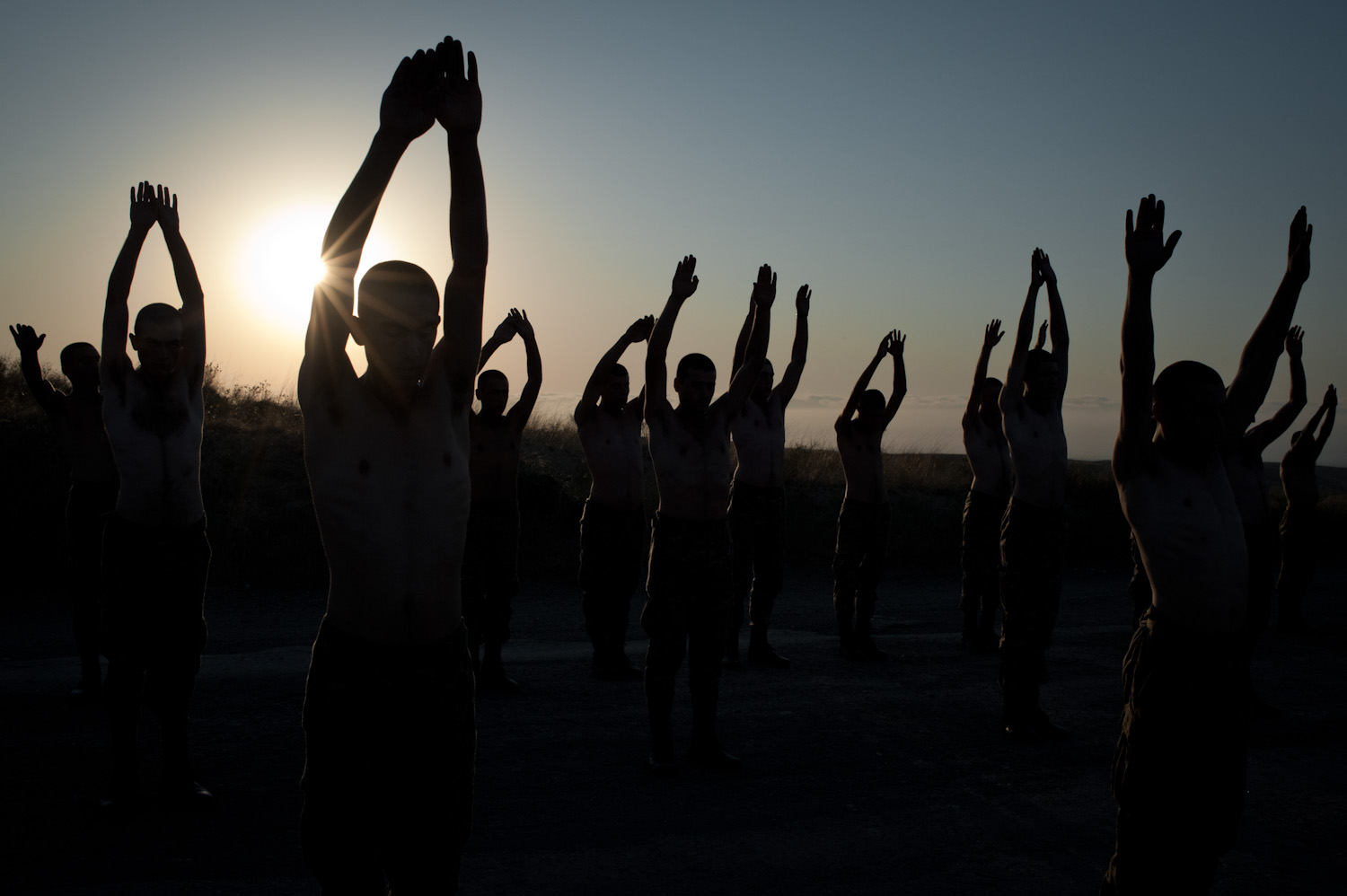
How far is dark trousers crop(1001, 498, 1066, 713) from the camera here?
6207mm

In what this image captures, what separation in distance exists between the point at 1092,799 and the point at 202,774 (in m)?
4.84

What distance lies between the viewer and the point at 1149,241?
3.30 meters

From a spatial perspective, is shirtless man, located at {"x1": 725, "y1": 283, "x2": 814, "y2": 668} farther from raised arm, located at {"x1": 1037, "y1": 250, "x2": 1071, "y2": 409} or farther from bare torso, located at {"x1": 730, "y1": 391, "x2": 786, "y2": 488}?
raised arm, located at {"x1": 1037, "y1": 250, "x2": 1071, "y2": 409}

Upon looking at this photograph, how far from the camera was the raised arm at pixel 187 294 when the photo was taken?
15.8 feet

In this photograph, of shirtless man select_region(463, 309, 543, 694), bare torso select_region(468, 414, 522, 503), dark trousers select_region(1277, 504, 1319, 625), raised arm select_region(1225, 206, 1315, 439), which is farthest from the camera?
dark trousers select_region(1277, 504, 1319, 625)

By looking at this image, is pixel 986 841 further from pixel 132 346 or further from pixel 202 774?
pixel 132 346

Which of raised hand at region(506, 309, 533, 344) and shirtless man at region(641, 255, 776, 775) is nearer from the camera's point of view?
shirtless man at region(641, 255, 776, 775)

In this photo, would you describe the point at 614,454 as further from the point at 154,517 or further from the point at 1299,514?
the point at 1299,514

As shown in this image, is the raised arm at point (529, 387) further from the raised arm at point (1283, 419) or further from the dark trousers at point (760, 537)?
the raised arm at point (1283, 419)

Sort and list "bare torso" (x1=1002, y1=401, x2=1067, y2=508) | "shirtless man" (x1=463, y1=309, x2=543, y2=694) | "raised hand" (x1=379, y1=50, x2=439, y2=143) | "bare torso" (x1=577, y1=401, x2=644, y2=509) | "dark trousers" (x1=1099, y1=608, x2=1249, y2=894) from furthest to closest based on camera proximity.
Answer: "bare torso" (x1=577, y1=401, x2=644, y2=509), "shirtless man" (x1=463, y1=309, x2=543, y2=694), "bare torso" (x1=1002, y1=401, x2=1067, y2=508), "dark trousers" (x1=1099, y1=608, x2=1249, y2=894), "raised hand" (x1=379, y1=50, x2=439, y2=143)

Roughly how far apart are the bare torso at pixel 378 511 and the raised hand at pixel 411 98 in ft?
2.49

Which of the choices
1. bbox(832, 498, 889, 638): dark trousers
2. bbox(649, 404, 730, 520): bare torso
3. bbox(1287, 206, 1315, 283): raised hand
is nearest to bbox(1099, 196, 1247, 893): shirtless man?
bbox(1287, 206, 1315, 283): raised hand

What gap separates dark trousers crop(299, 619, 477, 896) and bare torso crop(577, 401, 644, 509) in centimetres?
540

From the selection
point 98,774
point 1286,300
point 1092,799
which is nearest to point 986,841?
point 1092,799
